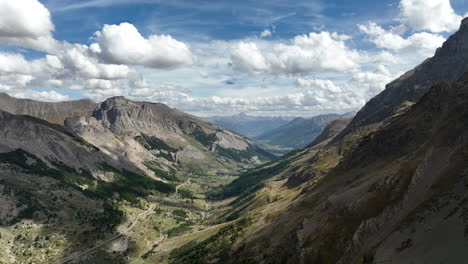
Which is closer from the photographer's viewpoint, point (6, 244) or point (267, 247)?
point (267, 247)

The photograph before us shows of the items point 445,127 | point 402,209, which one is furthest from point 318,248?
point 445,127

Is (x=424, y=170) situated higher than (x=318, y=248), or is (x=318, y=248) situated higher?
(x=424, y=170)

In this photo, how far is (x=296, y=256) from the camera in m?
110

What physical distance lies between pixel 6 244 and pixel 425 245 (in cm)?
22841

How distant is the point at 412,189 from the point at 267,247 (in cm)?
7149

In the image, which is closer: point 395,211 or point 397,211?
point 397,211

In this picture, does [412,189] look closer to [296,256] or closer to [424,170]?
[424,170]

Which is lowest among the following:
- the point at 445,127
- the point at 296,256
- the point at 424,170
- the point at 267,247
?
the point at 267,247

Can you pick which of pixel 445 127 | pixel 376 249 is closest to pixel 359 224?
pixel 376 249

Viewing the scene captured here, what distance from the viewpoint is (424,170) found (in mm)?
94438

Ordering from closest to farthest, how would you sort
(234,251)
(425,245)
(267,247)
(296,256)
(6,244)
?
(425,245) < (296,256) < (267,247) < (234,251) < (6,244)

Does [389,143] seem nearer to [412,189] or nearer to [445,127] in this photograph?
[445,127]

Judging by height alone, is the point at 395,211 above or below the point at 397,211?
below

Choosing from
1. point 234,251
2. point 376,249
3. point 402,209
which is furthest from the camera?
point 234,251
